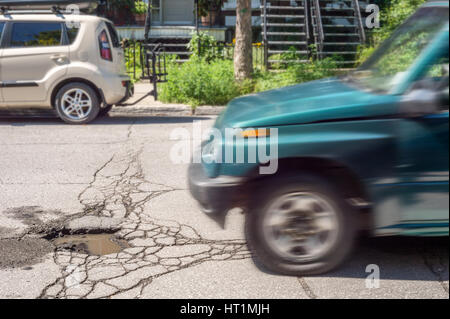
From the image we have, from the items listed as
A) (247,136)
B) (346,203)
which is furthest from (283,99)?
(346,203)

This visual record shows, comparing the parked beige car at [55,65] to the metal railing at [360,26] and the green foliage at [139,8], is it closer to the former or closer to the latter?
the metal railing at [360,26]

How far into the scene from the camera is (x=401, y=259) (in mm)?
4262

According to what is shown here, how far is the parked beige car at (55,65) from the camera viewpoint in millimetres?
9805

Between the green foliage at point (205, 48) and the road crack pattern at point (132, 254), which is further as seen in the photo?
the green foliage at point (205, 48)

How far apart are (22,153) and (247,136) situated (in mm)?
4937

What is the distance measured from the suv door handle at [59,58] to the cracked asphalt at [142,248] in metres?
2.65

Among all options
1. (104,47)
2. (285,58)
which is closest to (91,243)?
(104,47)

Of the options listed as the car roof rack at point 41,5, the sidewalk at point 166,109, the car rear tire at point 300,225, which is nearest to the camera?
the car rear tire at point 300,225

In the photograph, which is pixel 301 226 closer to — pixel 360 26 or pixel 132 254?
pixel 132 254

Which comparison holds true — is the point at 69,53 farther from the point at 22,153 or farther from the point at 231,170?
the point at 231,170

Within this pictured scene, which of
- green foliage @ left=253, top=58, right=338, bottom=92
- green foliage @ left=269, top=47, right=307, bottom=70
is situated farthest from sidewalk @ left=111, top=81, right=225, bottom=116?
green foliage @ left=269, top=47, right=307, bottom=70

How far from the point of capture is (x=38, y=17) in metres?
9.91

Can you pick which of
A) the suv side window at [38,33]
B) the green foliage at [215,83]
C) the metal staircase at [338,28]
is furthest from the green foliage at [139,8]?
the suv side window at [38,33]
